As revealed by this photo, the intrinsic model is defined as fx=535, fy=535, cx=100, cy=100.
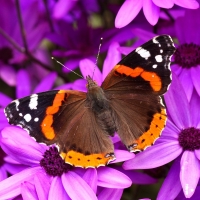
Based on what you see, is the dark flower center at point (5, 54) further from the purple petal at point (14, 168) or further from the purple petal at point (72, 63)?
the purple petal at point (14, 168)

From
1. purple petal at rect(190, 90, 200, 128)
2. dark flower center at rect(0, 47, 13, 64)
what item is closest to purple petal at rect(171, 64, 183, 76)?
purple petal at rect(190, 90, 200, 128)

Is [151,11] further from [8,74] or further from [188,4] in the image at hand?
[8,74]

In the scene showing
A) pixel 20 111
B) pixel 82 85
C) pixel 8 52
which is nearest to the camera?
pixel 20 111

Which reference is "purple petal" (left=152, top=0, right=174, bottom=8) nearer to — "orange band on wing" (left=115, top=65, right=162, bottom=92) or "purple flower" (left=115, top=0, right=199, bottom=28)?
"purple flower" (left=115, top=0, right=199, bottom=28)

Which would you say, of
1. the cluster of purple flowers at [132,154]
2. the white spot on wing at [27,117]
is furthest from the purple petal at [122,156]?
the white spot on wing at [27,117]

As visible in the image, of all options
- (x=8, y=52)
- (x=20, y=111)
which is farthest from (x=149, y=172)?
(x=8, y=52)

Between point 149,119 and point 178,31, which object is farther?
point 178,31

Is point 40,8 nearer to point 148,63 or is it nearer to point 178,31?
point 178,31
